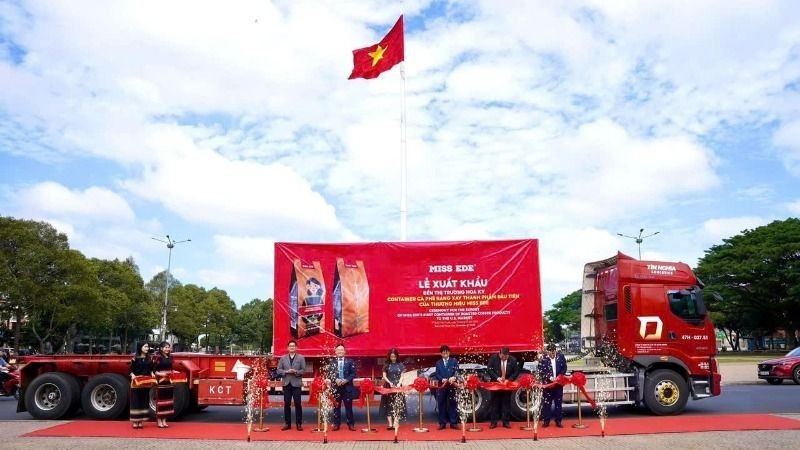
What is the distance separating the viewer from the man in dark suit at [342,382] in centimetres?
1169

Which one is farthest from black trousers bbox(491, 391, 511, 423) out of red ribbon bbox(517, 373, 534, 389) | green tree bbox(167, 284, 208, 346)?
green tree bbox(167, 284, 208, 346)

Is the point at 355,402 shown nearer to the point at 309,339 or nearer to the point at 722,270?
the point at 309,339

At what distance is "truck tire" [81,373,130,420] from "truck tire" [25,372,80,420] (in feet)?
0.97

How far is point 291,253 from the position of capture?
497 inches

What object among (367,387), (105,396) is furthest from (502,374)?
(105,396)

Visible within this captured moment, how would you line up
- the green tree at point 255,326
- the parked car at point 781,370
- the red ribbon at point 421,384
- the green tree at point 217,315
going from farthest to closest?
the green tree at point 255,326
the green tree at point 217,315
the parked car at point 781,370
the red ribbon at point 421,384

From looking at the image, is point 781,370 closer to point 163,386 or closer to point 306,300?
point 306,300

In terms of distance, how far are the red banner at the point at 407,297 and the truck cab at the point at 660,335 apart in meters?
2.25

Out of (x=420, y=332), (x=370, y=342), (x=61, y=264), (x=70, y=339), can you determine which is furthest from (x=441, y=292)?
(x=70, y=339)

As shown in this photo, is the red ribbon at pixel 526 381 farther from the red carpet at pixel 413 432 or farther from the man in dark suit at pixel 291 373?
the man in dark suit at pixel 291 373

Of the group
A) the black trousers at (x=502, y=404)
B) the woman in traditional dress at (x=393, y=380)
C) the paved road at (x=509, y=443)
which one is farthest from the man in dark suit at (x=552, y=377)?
the woman in traditional dress at (x=393, y=380)

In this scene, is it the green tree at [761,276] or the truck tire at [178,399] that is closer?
the truck tire at [178,399]

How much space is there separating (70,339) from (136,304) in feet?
23.7

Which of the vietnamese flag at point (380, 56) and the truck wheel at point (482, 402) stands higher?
the vietnamese flag at point (380, 56)
